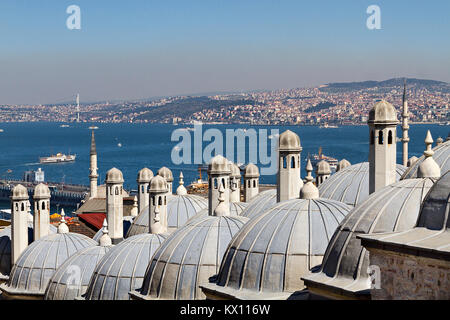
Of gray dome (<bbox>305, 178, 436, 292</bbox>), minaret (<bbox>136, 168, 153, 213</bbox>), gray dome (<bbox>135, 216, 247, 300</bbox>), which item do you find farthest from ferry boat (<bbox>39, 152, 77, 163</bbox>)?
gray dome (<bbox>305, 178, 436, 292</bbox>)

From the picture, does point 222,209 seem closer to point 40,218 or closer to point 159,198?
point 159,198

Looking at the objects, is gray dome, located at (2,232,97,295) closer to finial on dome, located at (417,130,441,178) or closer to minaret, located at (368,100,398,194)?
minaret, located at (368,100,398,194)

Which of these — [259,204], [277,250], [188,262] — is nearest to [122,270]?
[188,262]

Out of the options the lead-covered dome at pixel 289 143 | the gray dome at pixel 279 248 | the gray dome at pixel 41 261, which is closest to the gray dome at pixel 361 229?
the gray dome at pixel 279 248

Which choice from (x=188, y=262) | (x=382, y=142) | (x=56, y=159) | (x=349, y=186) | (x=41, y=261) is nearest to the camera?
(x=382, y=142)

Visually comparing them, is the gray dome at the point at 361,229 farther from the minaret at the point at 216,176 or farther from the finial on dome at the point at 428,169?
the minaret at the point at 216,176

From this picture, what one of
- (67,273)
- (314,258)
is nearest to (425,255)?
(314,258)
